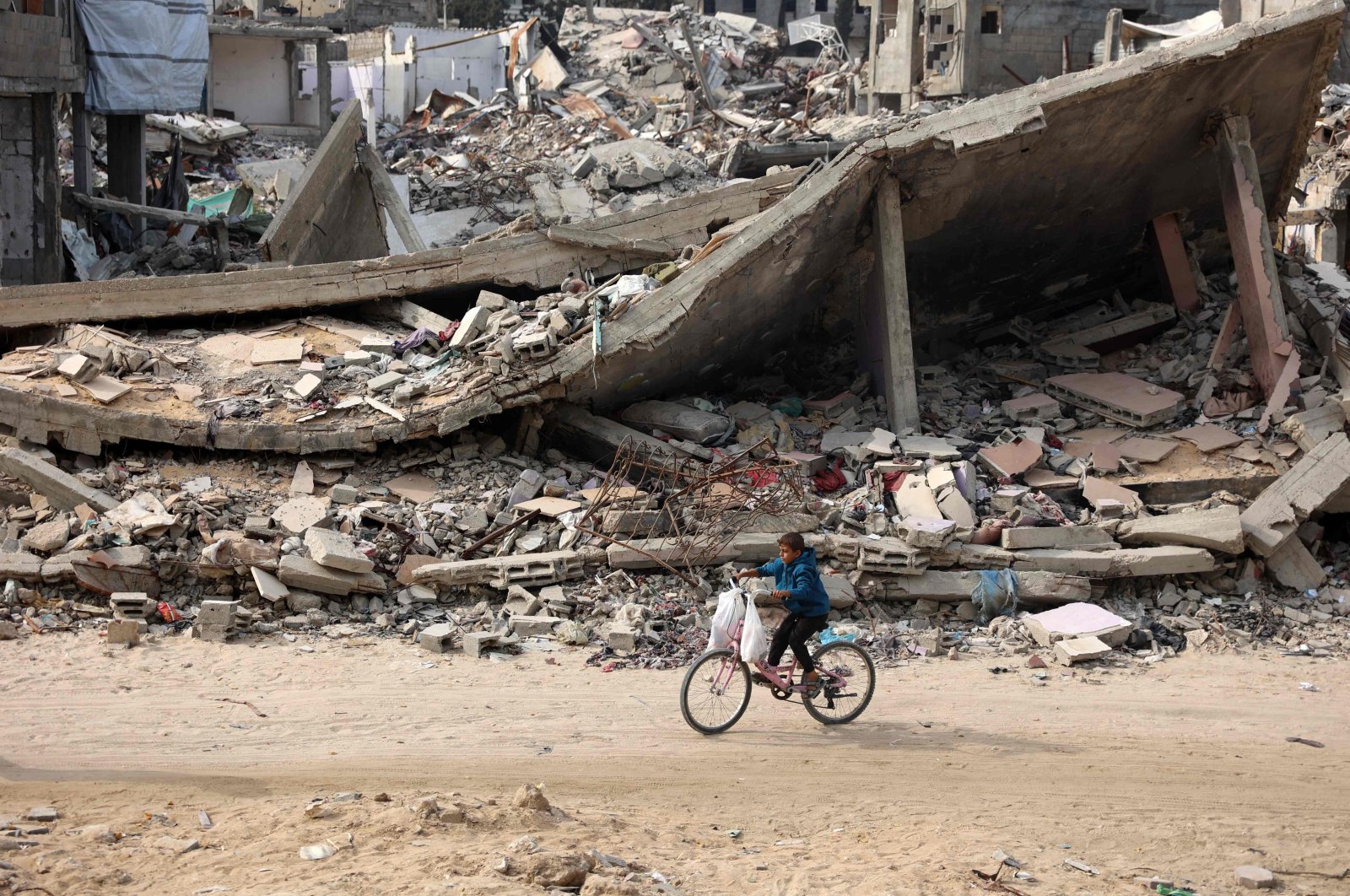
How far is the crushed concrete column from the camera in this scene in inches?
442

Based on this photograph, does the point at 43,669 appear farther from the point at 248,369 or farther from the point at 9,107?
the point at 9,107

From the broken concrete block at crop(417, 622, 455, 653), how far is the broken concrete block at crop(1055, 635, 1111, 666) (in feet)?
12.9

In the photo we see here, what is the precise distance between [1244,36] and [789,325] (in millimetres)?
4679

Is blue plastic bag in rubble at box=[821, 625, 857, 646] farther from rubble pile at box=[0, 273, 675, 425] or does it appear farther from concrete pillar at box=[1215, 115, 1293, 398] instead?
concrete pillar at box=[1215, 115, 1293, 398]

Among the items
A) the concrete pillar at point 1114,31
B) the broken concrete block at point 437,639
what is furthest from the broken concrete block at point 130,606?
the concrete pillar at point 1114,31

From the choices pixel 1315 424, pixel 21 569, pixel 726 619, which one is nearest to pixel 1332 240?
pixel 1315 424

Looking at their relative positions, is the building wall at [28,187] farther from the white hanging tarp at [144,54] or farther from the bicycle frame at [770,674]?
the bicycle frame at [770,674]

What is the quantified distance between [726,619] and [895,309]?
5.40 m

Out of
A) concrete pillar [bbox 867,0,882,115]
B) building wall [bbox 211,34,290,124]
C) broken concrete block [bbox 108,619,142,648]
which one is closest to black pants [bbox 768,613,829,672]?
broken concrete block [bbox 108,619,142,648]

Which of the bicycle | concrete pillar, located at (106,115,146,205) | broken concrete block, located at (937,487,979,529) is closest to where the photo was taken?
the bicycle

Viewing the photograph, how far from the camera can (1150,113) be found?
38.1 feet

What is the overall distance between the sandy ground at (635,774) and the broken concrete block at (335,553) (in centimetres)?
59

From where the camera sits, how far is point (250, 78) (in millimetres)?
28266

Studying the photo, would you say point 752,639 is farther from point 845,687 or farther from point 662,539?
point 662,539
